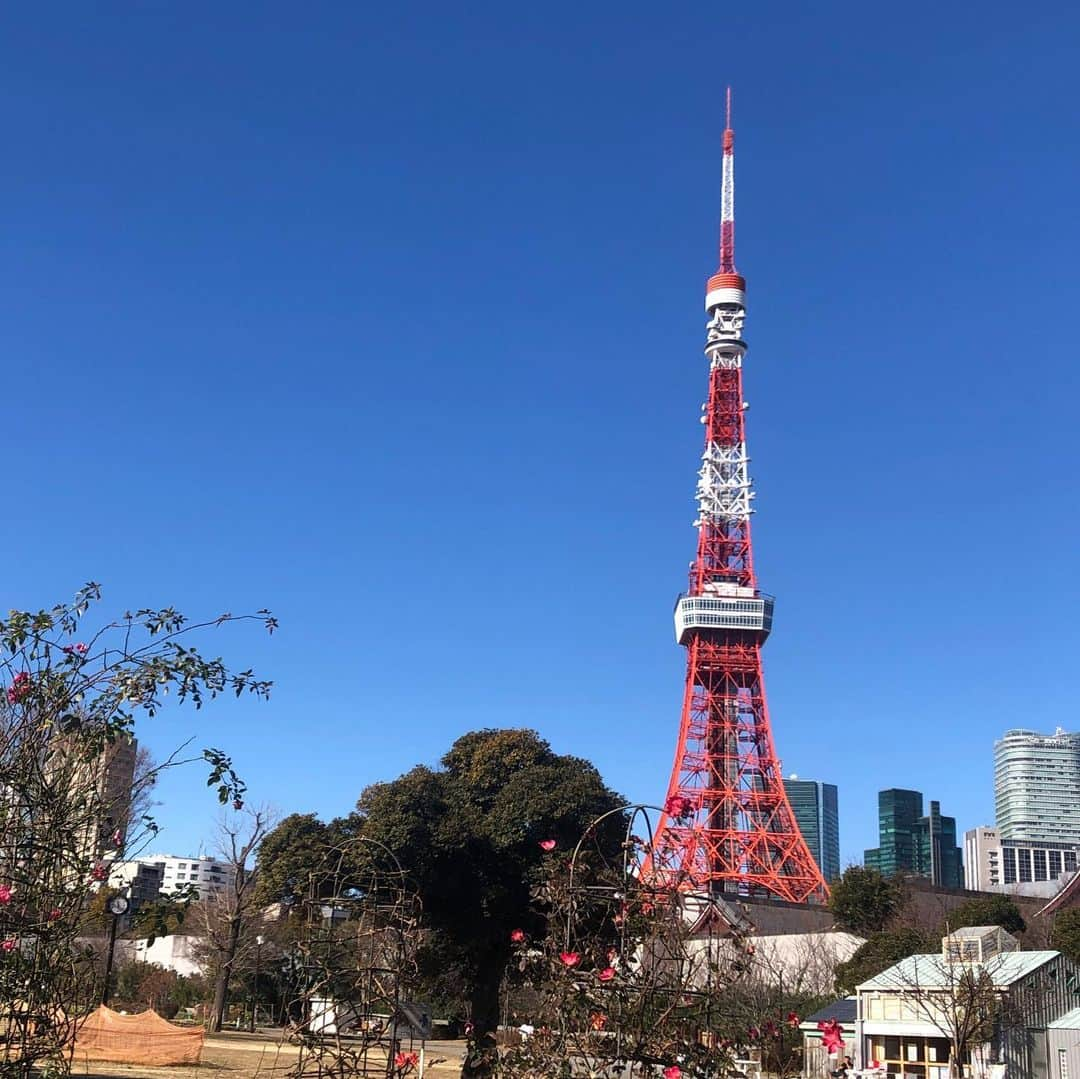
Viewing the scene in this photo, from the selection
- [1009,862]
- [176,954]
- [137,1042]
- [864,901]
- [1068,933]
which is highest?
[1009,862]

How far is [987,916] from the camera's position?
110ft

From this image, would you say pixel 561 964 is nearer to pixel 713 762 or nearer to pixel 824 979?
pixel 824 979

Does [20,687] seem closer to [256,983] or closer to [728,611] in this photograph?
[256,983]

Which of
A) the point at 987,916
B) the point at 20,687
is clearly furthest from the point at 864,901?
the point at 20,687

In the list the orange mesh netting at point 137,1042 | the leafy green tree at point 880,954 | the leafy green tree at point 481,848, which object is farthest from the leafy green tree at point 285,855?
the leafy green tree at point 880,954

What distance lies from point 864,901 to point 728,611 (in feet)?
79.0

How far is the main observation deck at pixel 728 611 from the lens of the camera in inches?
2379

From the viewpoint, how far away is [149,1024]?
19516mm

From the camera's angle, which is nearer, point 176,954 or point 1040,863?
point 176,954

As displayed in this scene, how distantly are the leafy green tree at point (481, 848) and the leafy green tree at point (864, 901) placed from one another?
17.9 meters

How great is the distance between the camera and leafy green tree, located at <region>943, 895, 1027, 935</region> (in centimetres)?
3306

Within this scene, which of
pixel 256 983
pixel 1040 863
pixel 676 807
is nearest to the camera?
pixel 676 807

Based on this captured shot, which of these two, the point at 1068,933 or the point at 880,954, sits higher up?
the point at 1068,933

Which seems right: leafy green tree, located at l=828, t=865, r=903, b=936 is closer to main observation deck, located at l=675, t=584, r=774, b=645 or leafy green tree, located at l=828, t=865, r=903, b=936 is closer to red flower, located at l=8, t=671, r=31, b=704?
main observation deck, located at l=675, t=584, r=774, b=645
